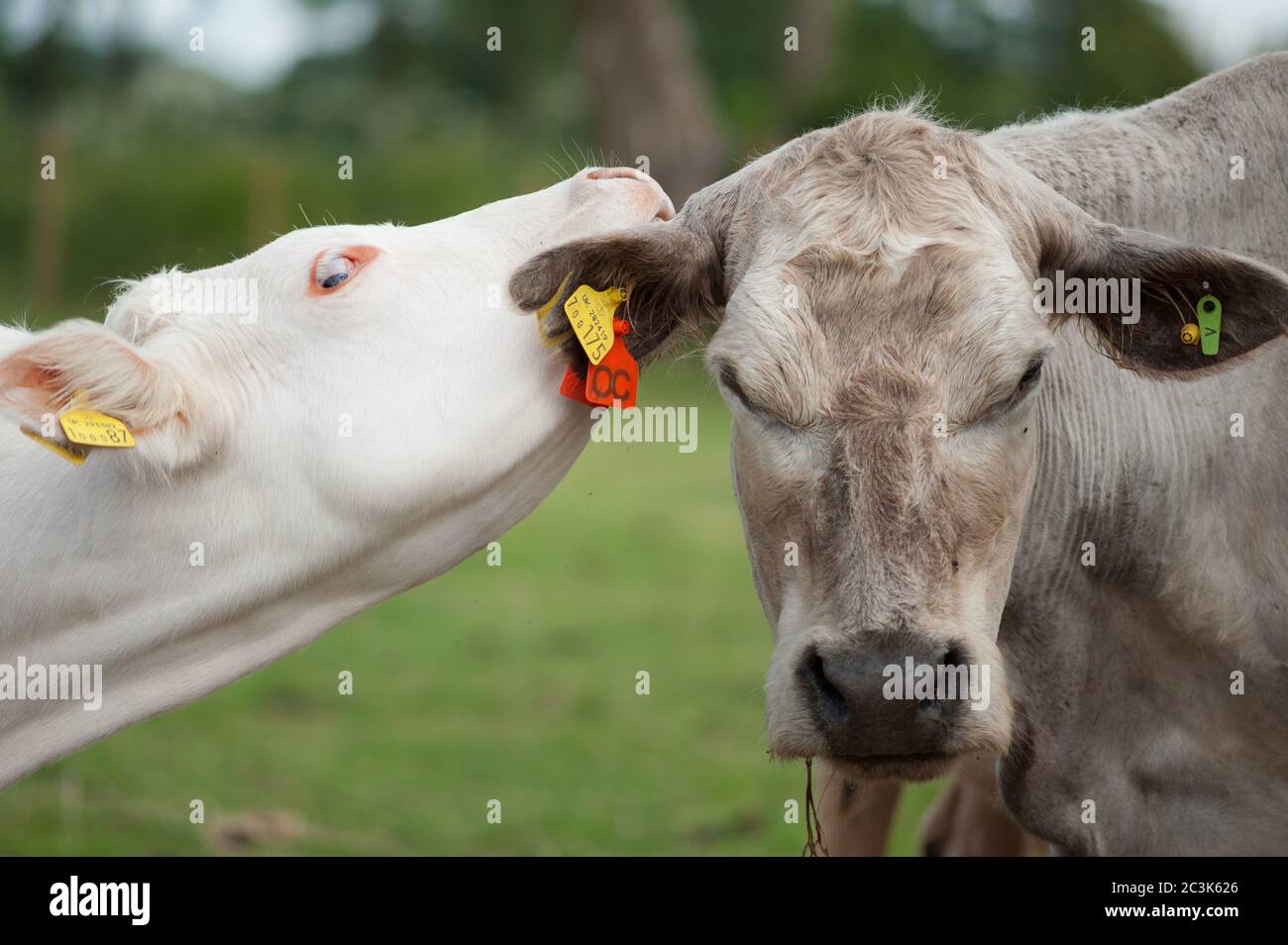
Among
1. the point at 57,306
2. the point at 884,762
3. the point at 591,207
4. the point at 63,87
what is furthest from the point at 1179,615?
the point at 63,87

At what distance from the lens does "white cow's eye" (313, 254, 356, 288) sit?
13.6 ft

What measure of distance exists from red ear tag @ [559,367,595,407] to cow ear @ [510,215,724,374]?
0.08 feet

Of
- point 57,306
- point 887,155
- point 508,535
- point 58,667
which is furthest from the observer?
point 57,306

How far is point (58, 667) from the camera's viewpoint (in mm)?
3990

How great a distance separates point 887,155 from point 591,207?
94cm

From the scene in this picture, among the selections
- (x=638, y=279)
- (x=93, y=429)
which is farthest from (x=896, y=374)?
(x=93, y=429)

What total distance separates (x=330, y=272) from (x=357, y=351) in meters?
0.25

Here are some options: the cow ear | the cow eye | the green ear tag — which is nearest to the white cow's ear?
the cow ear

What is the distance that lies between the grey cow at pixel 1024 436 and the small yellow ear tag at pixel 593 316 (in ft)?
0.15

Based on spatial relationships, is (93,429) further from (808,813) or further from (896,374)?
(808,813)

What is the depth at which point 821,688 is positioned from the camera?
338cm

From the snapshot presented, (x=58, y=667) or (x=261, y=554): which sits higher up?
(x=261, y=554)
